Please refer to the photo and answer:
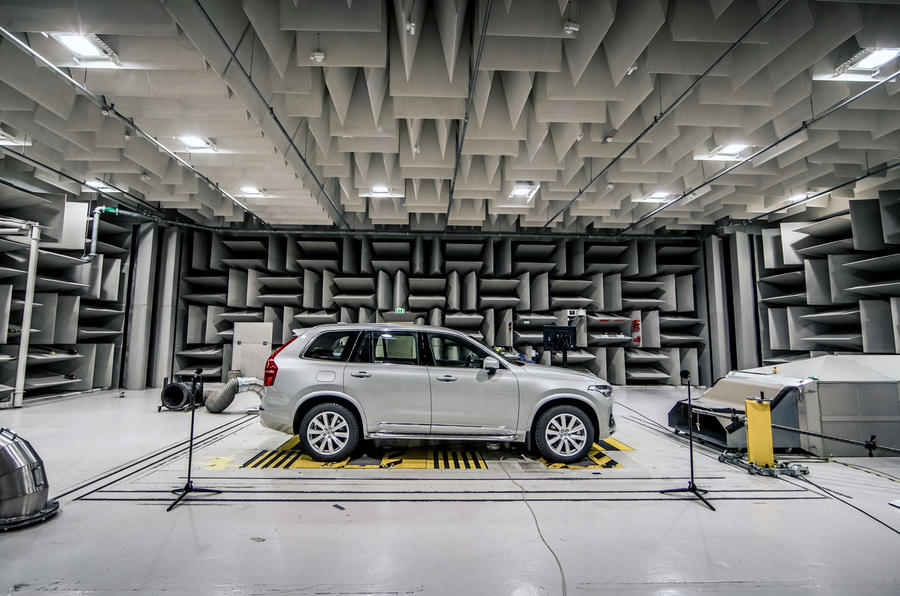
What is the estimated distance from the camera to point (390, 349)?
385 cm

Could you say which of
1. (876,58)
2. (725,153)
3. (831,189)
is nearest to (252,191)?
(725,153)

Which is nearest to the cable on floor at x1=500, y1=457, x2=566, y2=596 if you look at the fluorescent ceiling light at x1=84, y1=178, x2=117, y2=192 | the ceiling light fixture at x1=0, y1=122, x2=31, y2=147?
the ceiling light fixture at x1=0, y1=122, x2=31, y2=147

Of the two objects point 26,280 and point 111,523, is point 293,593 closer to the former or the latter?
point 111,523

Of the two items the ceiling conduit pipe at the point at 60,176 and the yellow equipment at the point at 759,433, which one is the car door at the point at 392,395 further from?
the ceiling conduit pipe at the point at 60,176

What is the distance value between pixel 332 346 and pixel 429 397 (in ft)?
3.58

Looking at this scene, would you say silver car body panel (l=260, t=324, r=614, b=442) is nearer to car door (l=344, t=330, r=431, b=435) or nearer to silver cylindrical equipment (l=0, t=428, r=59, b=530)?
car door (l=344, t=330, r=431, b=435)

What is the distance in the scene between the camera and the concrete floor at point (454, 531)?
193cm

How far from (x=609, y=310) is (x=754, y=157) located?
15.0 ft

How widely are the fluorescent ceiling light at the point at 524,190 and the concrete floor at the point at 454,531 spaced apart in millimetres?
4697

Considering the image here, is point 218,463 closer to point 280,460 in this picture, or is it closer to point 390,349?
point 280,460

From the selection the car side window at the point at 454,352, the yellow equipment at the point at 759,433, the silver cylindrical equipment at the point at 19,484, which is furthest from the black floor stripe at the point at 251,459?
the yellow equipment at the point at 759,433

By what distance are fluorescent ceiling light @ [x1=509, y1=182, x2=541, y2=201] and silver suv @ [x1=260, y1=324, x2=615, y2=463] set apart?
4171 mm

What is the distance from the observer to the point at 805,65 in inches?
152

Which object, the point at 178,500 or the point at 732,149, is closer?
the point at 178,500
